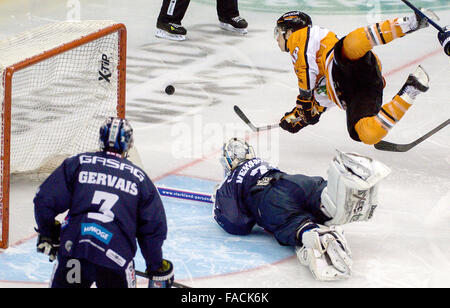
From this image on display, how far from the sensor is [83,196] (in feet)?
13.1

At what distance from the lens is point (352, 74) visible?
6082 millimetres

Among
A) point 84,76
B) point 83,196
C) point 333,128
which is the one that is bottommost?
point 333,128

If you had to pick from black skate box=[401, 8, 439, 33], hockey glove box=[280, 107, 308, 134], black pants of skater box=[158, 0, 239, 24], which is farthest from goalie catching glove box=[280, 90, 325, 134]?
black pants of skater box=[158, 0, 239, 24]

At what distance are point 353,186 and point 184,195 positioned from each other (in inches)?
56.7

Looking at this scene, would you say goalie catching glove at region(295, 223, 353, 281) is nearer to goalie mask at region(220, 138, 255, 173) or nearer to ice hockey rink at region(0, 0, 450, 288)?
ice hockey rink at region(0, 0, 450, 288)

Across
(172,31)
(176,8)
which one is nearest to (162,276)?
(176,8)

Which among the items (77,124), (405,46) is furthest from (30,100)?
(405,46)

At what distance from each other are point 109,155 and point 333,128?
364 cm

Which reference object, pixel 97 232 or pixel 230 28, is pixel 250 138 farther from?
pixel 97 232

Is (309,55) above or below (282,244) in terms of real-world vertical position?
above

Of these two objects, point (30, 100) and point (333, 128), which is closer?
point (30, 100)

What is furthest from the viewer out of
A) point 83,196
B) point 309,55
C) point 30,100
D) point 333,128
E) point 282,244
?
point 333,128

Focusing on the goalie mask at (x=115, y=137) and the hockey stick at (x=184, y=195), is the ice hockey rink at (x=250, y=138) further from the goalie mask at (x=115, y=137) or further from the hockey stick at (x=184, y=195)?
the goalie mask at (x=115, y=137)
